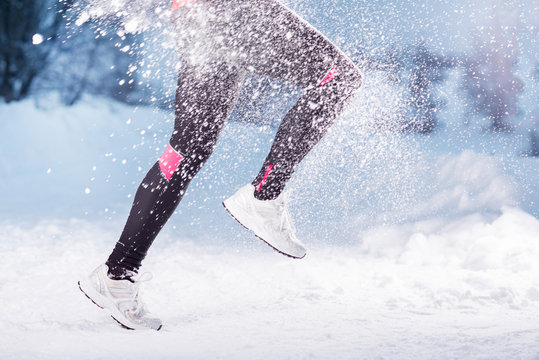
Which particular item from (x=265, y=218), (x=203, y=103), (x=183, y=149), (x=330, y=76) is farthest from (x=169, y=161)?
(x=330, y=76)

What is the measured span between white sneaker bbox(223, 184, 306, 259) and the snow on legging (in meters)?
0.23

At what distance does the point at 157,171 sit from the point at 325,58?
682 mm

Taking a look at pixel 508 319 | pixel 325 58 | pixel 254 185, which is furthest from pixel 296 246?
pixel 508 319

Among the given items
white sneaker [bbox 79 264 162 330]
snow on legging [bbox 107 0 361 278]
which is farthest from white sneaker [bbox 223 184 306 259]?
white sneaker [bbox 79 264 162 330]

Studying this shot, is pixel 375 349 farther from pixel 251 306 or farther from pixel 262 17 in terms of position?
pixel 262 17

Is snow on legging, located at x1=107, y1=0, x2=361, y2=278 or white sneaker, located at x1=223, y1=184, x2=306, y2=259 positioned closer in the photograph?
snow on legging, located at x1=107, y1=0, x2=361, y2=278

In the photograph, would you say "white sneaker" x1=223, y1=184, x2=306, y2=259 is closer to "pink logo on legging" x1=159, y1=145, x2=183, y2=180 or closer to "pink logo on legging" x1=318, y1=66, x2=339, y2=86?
"pink logo on legging" x1=159, y1=145, x2=183, y2=180

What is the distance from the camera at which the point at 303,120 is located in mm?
1604

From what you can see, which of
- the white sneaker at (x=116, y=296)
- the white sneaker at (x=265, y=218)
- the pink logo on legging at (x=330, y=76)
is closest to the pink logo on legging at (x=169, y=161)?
the white sneaker at (x=265, y=218)

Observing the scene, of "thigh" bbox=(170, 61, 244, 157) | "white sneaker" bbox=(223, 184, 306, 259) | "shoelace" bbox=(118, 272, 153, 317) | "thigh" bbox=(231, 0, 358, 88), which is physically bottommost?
"shoelace" bbox=(118, 272, 153, 317)

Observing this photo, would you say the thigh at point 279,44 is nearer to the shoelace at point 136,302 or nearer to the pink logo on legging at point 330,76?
the pink logo on legging at point 330,76

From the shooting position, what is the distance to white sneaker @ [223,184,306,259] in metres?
1.67

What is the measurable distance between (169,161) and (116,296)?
0.51 m

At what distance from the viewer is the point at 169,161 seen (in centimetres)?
150
